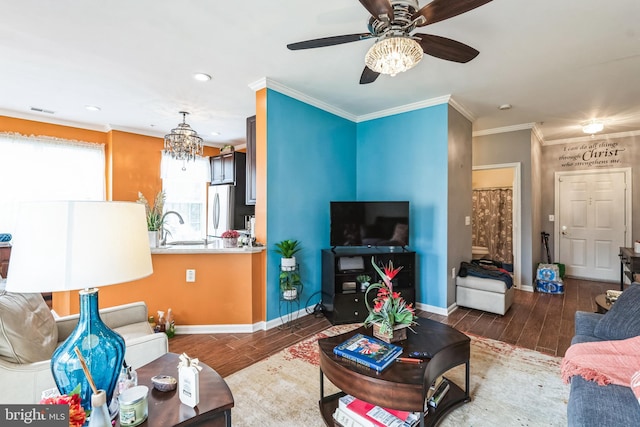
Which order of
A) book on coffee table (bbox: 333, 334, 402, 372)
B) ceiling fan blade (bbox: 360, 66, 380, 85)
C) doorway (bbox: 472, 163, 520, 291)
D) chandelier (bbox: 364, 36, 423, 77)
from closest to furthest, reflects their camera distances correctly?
book on coffee table (bbox: 333, 334, 402, 372)
chandelier (bbox: 364, 36, 423, 77)
ceiling fan blade (bbox: 360, 66, 380, 85)
doorway (bbox: 472, 163, 520, 291)

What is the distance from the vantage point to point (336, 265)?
12.0 ft

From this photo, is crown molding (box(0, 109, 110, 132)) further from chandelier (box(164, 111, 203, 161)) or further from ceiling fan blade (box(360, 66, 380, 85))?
ceiling fan blade (box(360, 66, 380, 85))

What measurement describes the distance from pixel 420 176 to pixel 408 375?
9.64 ft

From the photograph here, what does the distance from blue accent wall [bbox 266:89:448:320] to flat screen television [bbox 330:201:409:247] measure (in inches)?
15.2

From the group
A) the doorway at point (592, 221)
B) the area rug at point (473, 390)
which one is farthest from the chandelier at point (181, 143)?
the doorway at point (592, 221)

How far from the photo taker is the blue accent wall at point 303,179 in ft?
11.2

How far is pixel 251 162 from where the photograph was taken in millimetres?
3869

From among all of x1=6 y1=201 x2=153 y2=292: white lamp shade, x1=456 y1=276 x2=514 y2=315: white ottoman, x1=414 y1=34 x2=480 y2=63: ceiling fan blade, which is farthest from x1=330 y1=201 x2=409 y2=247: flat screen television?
x1=6 y1=201 x2=153 y2=292: white lamp shade

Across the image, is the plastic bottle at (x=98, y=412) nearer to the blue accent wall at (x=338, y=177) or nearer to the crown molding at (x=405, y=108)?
the blue accent wall at (x=338, y=177)

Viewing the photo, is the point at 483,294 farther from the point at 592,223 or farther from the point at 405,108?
the point at 592,223

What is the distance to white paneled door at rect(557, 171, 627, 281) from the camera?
5.32m

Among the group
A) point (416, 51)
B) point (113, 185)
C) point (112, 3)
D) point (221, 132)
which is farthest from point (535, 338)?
point (113, 185)

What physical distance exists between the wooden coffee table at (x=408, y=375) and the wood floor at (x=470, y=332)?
1036 millimetres

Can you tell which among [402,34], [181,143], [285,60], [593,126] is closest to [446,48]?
[402,34]
